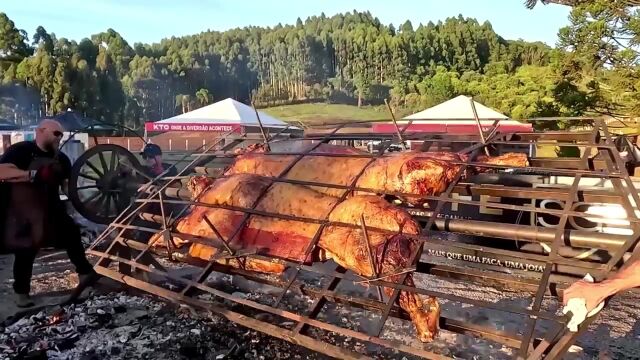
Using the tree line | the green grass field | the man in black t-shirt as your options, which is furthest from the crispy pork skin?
the green grass field

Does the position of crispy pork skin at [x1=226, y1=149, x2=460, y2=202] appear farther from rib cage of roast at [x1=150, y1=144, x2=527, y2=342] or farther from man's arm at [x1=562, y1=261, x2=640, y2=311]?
man's arm at [x1=562, y1=261, x2=640, y2=311]

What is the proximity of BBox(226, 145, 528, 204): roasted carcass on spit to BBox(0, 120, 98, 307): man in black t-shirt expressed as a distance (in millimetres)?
2518

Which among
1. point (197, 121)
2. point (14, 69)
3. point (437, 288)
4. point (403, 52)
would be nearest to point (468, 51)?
point (403, 52)

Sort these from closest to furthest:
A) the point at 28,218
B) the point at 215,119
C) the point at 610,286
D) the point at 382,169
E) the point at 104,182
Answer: the point at 610,286, the point at 382,169, the point at 28,218, the point at 104,182, the point at 215,119

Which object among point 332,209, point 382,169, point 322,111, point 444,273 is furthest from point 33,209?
point 322,111

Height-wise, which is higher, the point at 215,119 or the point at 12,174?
the point at 215,119

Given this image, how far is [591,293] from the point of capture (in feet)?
8.04

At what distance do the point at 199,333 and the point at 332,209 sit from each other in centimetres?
198

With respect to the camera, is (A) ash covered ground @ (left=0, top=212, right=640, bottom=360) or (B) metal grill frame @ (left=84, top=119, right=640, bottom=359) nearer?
(B) metal grill frame @ (left=84, top=119, right=640, bottom=359)

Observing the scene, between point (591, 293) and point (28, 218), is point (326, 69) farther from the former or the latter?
point (591, 293)

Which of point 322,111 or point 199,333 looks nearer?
point 199,333

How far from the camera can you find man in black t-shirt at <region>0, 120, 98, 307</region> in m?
5.88

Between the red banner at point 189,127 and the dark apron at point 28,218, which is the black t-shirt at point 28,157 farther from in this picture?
the red banner at point 189,127

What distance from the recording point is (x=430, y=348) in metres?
4.88
